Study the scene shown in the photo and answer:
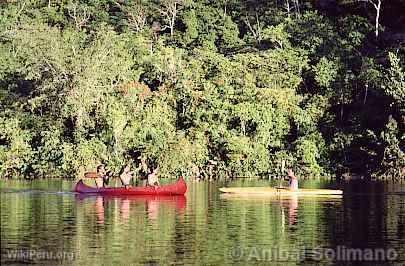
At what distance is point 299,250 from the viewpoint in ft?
74.4

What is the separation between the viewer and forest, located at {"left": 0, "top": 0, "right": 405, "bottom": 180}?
56.1 m

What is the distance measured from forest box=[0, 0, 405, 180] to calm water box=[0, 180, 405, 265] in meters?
16.4

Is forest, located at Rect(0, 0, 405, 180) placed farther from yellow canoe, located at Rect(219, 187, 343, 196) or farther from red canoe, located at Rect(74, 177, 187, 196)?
red canoe, located at Rect(74, 177, 187, 196)

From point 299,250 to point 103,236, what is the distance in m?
5.31

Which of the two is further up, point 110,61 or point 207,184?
point 110,61

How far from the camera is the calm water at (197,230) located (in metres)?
21.4

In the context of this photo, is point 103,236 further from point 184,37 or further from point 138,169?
point 184,37

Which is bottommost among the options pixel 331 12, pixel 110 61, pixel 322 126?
pixel 322 126

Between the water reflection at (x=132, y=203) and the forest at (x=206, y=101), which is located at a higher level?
the forest at (x=206, y=101)

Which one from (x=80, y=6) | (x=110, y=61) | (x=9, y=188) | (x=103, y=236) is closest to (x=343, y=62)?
(x=110, y=61)

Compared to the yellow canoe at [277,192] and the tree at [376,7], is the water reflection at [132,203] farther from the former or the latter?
the tree at [376,7]

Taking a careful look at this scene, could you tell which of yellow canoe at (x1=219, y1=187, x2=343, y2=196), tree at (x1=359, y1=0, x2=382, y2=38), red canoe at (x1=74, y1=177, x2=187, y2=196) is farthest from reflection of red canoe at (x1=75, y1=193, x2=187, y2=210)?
tree at (x1=359, y1=0, x2=382, y2=38)

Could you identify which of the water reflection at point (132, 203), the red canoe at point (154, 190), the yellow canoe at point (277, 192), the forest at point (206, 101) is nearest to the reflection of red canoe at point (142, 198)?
the water reflection at point (132, 203)

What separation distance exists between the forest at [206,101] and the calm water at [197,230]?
645 inches
